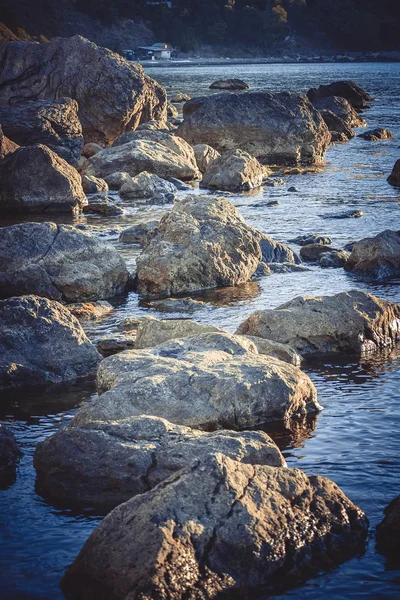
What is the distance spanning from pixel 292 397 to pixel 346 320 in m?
3.27

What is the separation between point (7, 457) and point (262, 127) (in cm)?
2847

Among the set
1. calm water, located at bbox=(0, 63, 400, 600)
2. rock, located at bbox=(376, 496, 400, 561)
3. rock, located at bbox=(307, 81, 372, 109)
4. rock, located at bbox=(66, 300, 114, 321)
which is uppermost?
rock, located at bbox=(307, 81, 372, 109)

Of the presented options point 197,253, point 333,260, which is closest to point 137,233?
point 197,253

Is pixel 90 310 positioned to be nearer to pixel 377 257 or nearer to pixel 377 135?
pixel 377 257

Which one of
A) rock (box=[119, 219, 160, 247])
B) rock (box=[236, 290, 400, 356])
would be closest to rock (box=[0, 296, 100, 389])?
rock (box=[236, 290, 400, 356])

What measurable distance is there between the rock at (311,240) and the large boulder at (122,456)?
1291 cm

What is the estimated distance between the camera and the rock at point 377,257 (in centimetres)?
1881

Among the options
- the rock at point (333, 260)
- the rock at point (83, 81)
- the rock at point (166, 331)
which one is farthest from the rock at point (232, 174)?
the rock at point (166, 331)

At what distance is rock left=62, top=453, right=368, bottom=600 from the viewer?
22.8 feet

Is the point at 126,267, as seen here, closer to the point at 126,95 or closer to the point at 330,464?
the point at 330,464

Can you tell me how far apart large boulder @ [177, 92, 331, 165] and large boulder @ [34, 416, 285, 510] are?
28568 millimetres

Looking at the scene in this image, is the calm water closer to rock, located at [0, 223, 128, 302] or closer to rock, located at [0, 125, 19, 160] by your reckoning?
rock, located at [0, 223, 128, 302]

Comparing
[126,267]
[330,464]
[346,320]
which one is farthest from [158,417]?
[126,267]

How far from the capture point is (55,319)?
1317 cm
